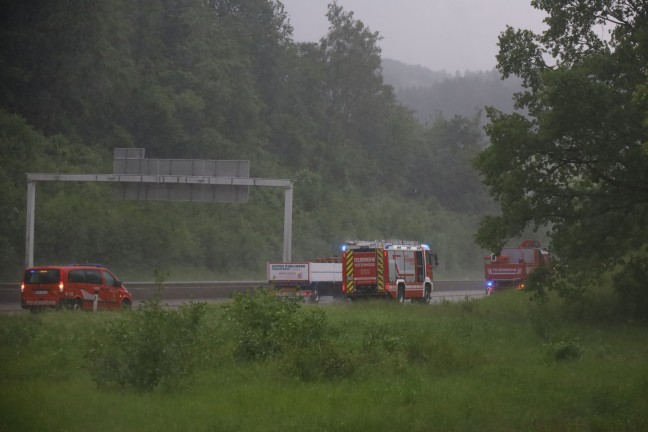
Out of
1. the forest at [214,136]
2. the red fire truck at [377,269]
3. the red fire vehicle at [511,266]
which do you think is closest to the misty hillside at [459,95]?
the forest at [214,136]

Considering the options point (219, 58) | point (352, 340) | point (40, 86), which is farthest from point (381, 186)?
point (352, 340)

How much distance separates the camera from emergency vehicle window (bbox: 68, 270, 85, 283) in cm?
2895

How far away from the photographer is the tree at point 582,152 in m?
24.3

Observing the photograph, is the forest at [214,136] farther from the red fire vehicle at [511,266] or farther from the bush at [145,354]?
the bush at [145,354]

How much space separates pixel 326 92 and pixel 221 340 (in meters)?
72.0

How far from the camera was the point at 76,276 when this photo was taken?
29.1 m

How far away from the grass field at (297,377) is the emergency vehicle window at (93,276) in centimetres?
838

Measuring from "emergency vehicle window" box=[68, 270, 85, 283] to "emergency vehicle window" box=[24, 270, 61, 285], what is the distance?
16.2 inches

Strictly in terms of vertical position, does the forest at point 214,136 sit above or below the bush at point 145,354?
above

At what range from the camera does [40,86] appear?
55969 mm

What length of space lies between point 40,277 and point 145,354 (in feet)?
54.0

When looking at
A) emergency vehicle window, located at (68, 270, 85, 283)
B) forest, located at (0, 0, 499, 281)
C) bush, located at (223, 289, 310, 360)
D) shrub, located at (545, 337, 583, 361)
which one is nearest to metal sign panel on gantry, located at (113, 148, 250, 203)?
forest, located at (0, 0, 499, 281)

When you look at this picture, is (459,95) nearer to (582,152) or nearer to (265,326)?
(582,152)

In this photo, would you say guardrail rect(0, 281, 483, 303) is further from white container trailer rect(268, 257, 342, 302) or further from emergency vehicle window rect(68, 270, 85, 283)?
emergency vehicle window rect(68, 270, 85, 283)
